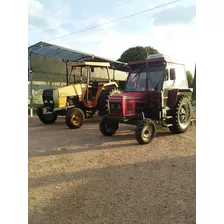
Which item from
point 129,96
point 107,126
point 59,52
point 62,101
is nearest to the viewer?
point 129,96

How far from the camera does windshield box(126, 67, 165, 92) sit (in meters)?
5.13

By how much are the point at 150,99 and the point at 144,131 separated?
37.4 inches

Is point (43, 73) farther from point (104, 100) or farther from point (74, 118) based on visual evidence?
point (74, 118)

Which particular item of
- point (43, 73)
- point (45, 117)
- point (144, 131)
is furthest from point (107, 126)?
point (43, 73)

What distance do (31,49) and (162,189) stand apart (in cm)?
961

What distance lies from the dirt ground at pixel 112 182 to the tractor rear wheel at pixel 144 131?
0.14 metres

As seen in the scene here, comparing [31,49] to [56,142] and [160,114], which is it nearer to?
[56,142]

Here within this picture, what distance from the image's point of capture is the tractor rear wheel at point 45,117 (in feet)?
24.6

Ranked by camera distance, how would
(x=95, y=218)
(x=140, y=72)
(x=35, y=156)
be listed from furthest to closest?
(x=140, y=72)
(x=35, y=156)
(x=95, y=218)

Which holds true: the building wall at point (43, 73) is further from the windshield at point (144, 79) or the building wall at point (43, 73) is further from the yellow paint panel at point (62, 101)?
the windshield at point (144, 79)

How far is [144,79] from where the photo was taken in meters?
5.32

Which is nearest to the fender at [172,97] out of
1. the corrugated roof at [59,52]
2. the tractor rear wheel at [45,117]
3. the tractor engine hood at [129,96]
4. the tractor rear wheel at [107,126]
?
the tractor engine hood at [129,96]

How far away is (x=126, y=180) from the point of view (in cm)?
288
